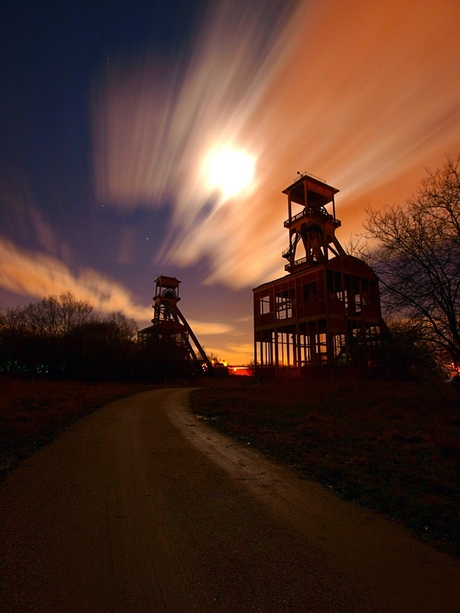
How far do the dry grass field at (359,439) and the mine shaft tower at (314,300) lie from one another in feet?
43.9

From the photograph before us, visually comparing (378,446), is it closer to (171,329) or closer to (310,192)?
(310,192)

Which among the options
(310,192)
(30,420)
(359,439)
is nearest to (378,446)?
(359,439)

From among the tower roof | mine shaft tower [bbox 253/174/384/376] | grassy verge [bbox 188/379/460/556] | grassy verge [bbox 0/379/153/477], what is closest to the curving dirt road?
grassy verge [bbox 188/379/460/556]

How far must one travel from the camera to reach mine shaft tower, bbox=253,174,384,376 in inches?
1247

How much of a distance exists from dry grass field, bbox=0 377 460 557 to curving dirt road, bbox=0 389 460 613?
544mm

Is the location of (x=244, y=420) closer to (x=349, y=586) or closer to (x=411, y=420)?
(x=411, y=420)

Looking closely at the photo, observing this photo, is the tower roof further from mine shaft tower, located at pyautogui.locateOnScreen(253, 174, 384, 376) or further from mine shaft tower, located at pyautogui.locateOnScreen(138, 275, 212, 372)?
mine shaft tower, located at pyautogui.locateOnScreen(138, 275, 212, 372)

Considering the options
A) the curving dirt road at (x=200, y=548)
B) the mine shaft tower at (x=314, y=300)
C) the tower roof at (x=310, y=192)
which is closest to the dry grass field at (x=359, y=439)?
the curving dirt road at (x=200, y=548)

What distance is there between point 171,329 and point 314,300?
30.9m

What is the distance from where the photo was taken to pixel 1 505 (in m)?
4.93

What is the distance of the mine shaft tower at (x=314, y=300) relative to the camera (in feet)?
104

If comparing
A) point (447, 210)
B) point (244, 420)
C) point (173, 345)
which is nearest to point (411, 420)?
point (244, 420)

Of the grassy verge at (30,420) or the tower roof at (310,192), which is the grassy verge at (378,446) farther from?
the tower roof at (310,192)

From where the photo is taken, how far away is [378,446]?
26.7 ft
